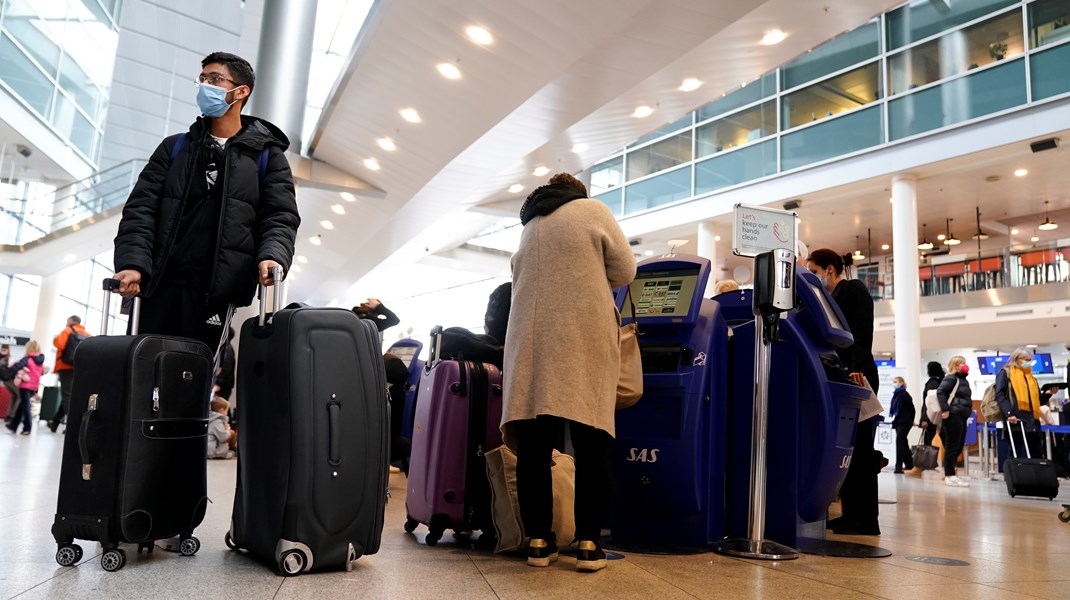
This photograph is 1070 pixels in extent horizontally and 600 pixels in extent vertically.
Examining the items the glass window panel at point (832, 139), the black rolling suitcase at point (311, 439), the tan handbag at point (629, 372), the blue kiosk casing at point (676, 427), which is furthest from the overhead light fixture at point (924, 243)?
the black rolling suitcase at point (311, 439)

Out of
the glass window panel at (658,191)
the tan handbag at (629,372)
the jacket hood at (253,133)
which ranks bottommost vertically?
the tan handbag at (629,372)

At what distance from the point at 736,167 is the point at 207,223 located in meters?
17.1

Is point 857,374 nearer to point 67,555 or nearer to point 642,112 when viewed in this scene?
point 67,555

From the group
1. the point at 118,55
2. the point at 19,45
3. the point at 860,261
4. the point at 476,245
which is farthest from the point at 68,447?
the point at 860,261

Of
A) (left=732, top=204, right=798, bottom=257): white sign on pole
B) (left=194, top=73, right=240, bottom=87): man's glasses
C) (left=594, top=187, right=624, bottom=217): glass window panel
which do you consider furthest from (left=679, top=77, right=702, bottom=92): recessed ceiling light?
(left=594, top=187, right=624, bottom=217): glass window panel

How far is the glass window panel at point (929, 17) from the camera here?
15.2m

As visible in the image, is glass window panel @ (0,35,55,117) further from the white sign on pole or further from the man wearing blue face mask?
the white sign on pole

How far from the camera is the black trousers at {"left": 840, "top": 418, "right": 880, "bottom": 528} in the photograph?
4.34m

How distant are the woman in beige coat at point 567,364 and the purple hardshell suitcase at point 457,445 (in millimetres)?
409

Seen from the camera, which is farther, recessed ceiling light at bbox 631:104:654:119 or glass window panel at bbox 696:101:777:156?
glass window panel at bbox 696:101:777:156

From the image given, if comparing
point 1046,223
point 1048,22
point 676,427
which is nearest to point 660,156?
point 1048,22

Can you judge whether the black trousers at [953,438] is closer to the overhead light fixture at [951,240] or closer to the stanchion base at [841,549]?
the stanchion base at [841,549]

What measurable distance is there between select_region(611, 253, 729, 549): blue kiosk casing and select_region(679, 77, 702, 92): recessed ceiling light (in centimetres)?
628

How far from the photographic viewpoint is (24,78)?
14453 millimetres
